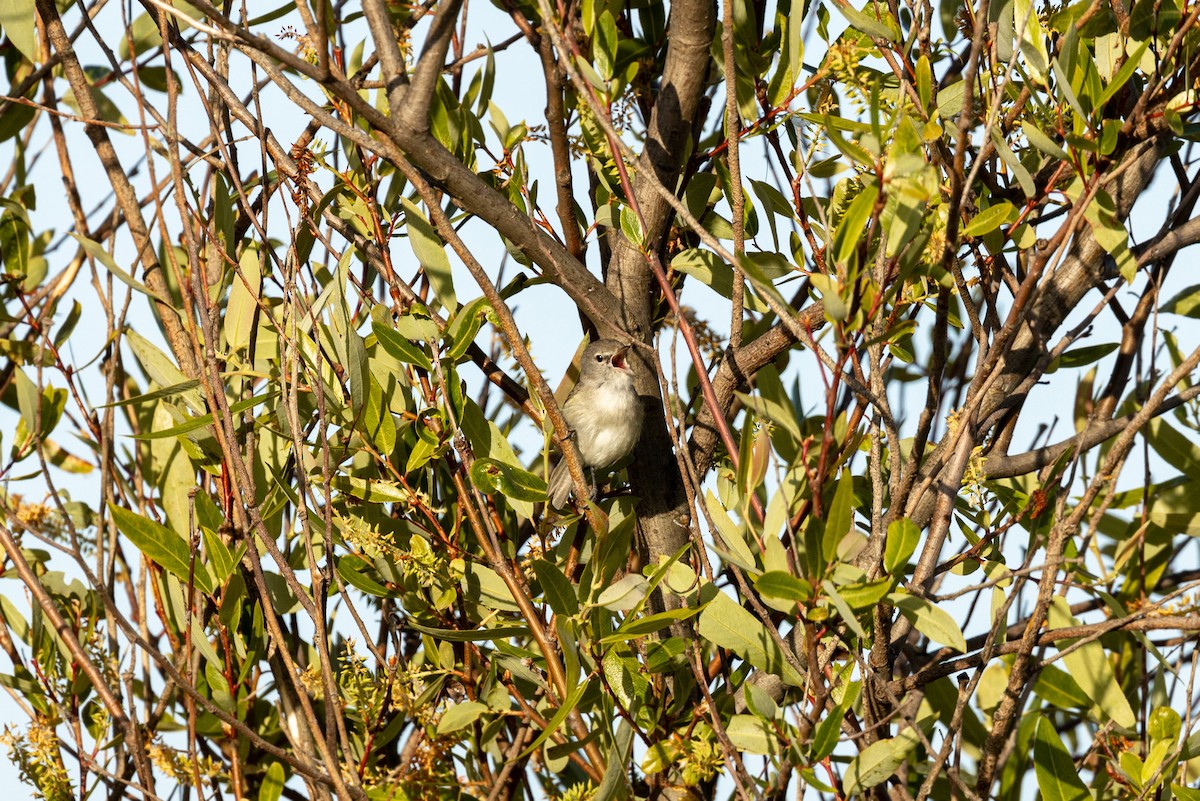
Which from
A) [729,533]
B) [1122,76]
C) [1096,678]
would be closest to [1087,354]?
[1096,678]

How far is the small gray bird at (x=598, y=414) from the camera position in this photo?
3.47 metres

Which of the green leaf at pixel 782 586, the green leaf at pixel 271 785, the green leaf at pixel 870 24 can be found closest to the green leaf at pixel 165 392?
the green leaf at pixel 271 785

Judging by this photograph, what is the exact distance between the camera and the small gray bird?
137 inches

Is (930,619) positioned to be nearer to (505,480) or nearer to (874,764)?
(874,764)

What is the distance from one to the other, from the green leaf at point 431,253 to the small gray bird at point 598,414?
62 cm

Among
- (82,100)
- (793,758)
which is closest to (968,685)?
(793,758)

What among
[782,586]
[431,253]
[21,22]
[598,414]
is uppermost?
[21,22]

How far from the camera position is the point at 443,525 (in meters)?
2.71

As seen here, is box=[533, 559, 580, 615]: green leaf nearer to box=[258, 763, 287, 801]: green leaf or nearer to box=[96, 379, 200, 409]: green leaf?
box=[96, 379, 200, 409]: green leaf

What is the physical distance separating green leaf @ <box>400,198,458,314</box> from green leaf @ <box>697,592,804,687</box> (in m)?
0.86

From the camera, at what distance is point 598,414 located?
418 centimetres

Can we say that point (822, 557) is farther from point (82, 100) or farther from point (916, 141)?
point (82, 100)

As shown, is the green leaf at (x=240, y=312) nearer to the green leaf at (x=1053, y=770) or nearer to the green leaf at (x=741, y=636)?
the green leaf at (x=741, y=636)

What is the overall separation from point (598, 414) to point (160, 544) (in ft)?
6.51
